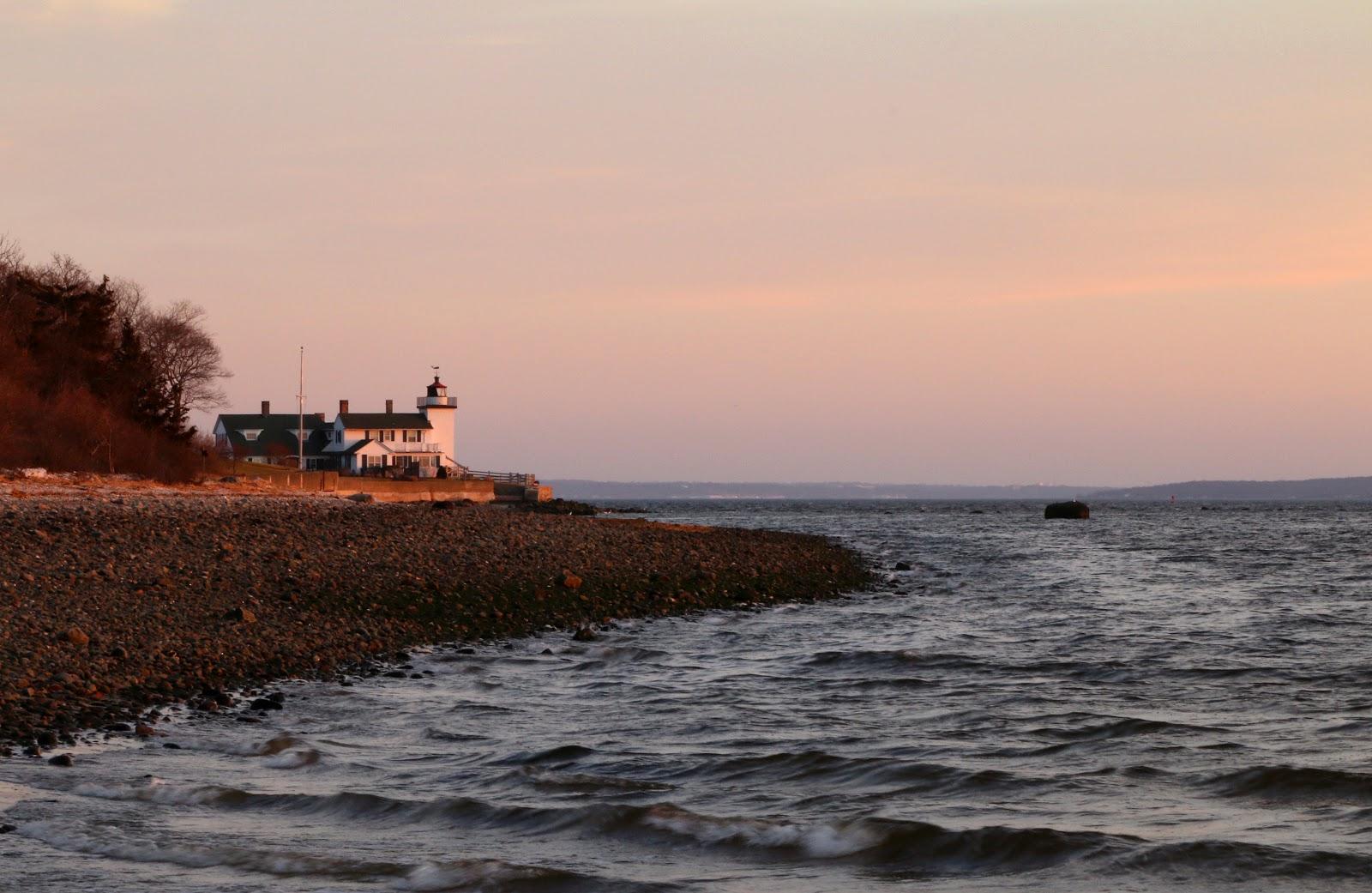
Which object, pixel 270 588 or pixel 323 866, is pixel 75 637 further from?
pixel 323 866

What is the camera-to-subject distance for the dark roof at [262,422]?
114 metres

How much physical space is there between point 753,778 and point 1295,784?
4.34 m

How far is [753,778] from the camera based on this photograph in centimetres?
1139

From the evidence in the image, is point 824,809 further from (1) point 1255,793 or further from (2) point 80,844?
(2) point 80,844

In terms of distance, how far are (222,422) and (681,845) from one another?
11275 cm

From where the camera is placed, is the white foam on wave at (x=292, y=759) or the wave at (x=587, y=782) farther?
the white foam on wave at (x=292, y=759)

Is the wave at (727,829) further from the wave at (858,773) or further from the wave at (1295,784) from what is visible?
the wave at (1295,784)

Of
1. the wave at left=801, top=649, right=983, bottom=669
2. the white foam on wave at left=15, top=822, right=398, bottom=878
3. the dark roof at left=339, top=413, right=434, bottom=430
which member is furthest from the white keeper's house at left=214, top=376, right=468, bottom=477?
the white foam on wave at left=15, top=822, right=398, bottom=878

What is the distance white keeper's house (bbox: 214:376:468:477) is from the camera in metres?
107

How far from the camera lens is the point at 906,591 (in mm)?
31859

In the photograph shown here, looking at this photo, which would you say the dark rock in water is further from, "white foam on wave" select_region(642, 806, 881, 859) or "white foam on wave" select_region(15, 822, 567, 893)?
"white foam on wave" select_region(15, 822, 567, 893)

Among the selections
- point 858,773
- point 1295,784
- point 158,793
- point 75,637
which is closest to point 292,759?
point 158,793

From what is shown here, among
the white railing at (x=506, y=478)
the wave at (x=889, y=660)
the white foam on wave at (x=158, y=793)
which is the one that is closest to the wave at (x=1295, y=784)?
the wave at (x=889, y=660)

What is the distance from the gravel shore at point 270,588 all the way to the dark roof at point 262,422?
253ft
